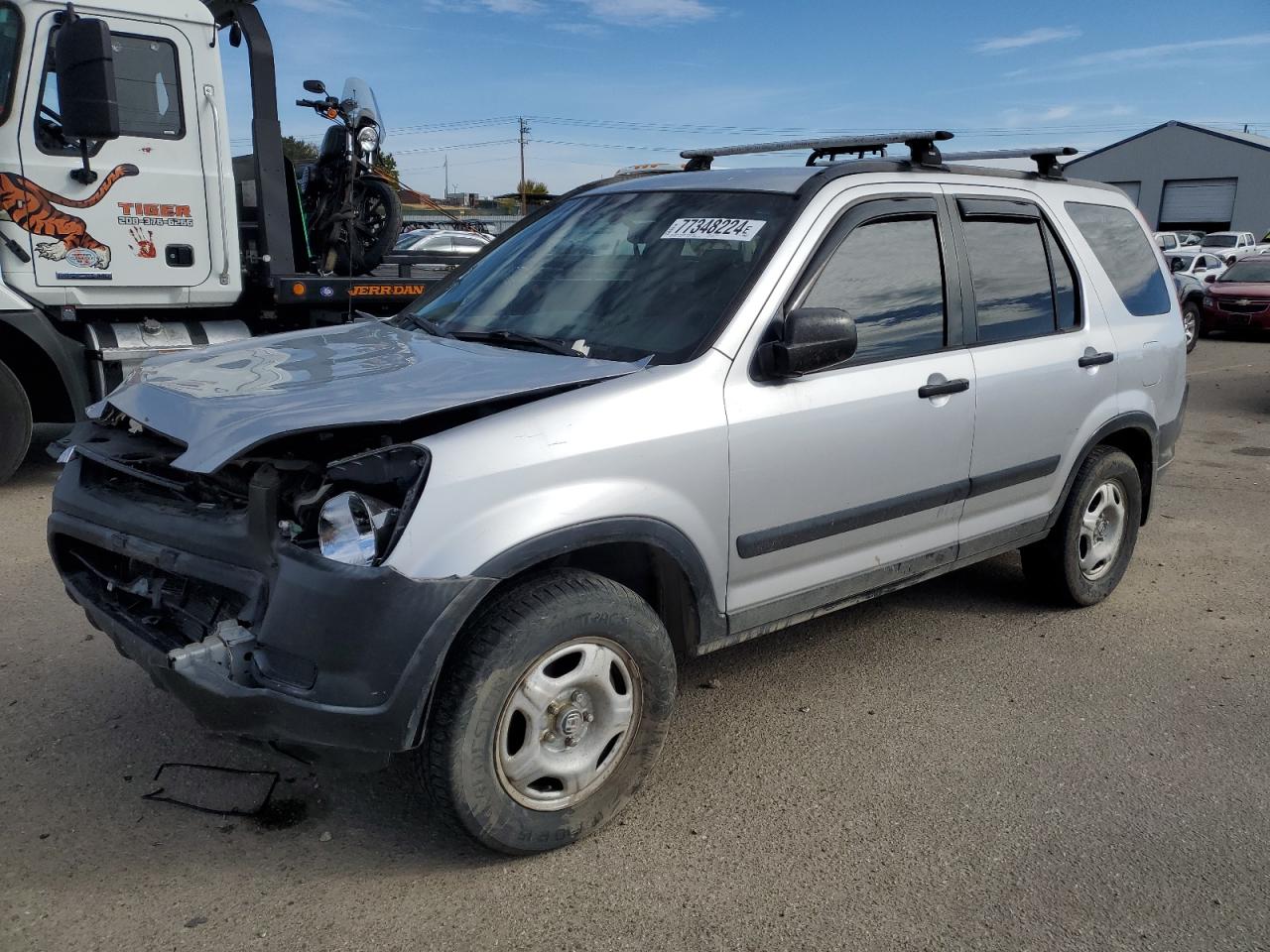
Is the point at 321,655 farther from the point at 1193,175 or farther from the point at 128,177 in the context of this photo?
the point at 1193,175

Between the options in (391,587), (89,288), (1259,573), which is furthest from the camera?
(89,288)

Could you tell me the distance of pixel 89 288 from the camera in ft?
21.2

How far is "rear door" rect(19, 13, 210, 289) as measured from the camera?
20.1ft

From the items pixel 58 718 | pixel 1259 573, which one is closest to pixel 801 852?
pixel 58 718

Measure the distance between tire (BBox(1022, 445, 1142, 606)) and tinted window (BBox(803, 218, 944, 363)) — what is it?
128 cm

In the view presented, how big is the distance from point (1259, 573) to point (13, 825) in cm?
562

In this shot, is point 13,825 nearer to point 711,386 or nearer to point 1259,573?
point 711,386

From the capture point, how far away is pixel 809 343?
3.13 meters

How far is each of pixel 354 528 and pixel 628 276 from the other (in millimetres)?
1448

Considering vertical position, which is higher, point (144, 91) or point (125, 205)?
point (144, 91)

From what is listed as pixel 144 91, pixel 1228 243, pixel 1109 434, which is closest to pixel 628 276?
pixel 1109 434

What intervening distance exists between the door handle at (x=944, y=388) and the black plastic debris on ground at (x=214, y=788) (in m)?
2.45

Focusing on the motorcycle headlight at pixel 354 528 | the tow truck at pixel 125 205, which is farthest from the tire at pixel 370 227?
the motorcycle headlight at pixel 354 528

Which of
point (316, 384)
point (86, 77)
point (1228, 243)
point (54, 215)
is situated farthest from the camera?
point (1228, 243)
